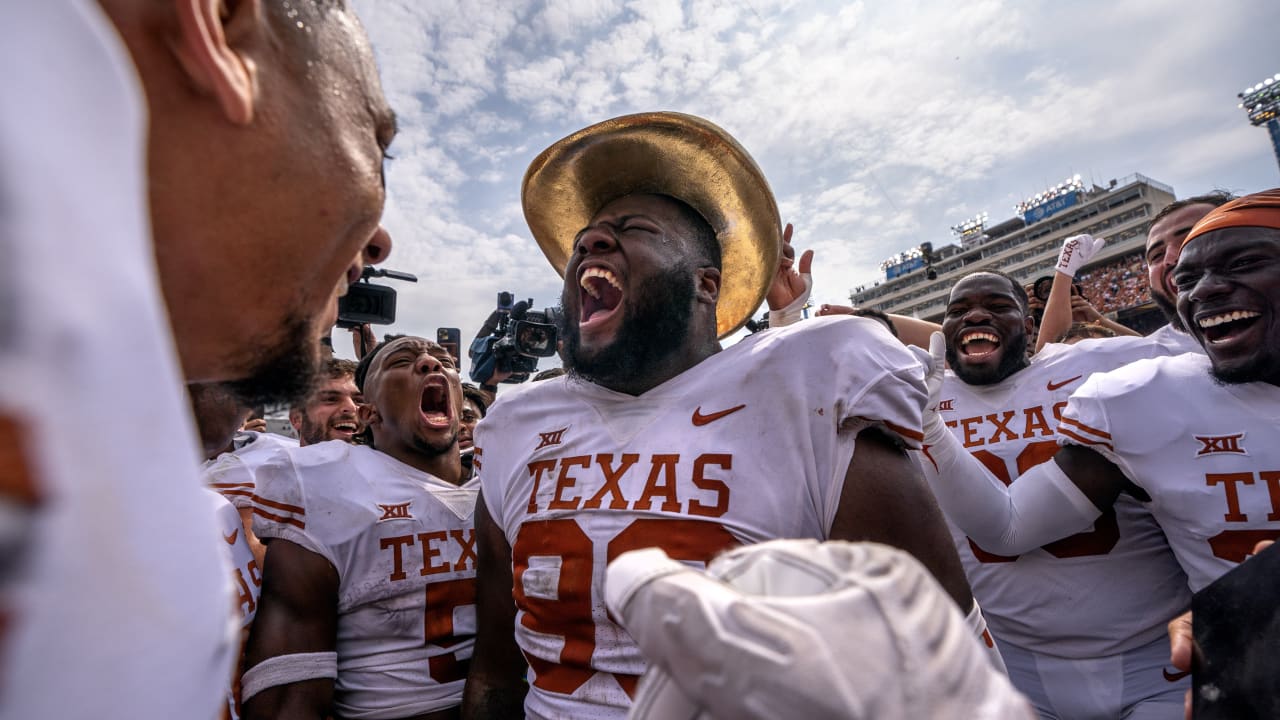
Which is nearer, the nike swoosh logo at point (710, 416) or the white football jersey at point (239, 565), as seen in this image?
the nike swoosh logo at point (710, 416)

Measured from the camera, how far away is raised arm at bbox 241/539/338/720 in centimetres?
269

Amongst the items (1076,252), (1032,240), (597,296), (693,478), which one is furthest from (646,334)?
(1032,240)

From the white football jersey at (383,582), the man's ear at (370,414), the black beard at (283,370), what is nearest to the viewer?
the black beard at (283,370)

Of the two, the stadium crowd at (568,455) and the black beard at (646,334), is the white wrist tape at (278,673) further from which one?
the black beard at (646,334)

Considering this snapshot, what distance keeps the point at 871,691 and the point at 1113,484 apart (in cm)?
277

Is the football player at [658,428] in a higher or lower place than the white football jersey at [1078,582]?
higher

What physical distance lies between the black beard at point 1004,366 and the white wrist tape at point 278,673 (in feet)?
12.7

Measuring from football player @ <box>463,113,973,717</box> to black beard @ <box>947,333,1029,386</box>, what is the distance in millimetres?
1803

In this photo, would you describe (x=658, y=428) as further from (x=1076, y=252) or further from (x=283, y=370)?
(x=1076, y=252)

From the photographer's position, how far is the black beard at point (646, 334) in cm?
239

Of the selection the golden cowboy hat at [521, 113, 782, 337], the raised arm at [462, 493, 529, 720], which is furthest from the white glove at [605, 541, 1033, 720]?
the golden cowboy hat at [521, 113, 782, 337]

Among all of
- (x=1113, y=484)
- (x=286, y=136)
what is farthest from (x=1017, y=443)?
(x=286, y=136)

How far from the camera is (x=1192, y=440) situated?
8.04ft

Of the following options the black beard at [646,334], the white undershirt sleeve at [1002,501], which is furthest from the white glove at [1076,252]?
the black beard at [646,334]
